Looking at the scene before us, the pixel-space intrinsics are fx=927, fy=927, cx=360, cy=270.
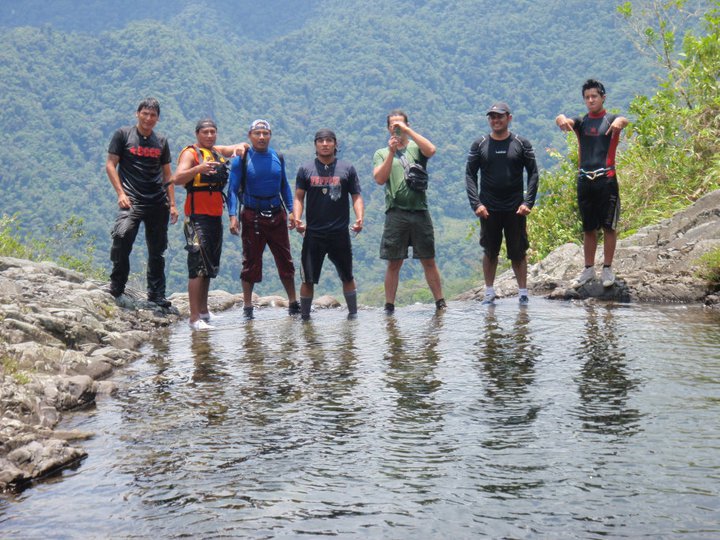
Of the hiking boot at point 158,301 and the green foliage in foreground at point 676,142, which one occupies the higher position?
the green foliage in foreground at point 676,142

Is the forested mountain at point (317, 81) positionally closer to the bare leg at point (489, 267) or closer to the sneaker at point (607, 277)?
the bare leg at point (489, 267)

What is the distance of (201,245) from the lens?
30.8ft

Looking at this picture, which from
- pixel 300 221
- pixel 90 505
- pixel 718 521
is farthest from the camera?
pixel 300 221

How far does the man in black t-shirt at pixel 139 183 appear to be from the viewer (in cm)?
1002

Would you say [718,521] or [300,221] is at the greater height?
[300,221]

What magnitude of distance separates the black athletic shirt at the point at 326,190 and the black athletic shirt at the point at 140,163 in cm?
167

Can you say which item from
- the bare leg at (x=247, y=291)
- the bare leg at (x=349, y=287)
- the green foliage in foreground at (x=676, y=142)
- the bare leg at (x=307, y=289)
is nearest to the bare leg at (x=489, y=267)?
the bare leg at (x=349, y=287)

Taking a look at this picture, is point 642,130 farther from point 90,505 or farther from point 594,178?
point 90,505

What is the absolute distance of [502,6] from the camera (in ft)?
503

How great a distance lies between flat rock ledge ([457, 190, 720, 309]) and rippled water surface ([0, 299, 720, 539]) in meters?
2.31

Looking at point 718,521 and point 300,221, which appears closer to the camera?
point 718,521

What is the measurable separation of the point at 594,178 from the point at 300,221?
3153 mm

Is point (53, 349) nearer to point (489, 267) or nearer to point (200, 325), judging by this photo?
point (200, 325)

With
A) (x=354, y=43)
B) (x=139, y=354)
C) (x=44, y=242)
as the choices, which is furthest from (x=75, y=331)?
(x=354, y=43)
